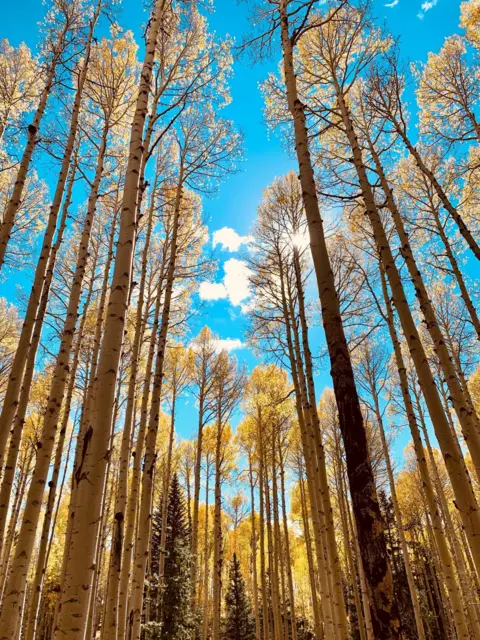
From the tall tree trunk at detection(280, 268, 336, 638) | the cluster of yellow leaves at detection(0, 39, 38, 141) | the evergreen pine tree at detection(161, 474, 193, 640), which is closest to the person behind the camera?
the tall tree trunk at detection(280, 268, 336, 638)

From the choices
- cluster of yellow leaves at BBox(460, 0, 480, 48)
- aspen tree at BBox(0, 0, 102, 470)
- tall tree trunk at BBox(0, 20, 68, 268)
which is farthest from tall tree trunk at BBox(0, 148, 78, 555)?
cluster of yellow leaves at BBox(460, 0, 480, 48)

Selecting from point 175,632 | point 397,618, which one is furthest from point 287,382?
point 397,618

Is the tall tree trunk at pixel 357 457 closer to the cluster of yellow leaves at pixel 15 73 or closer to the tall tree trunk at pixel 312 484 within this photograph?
the tall tree trunk at pixel 312 484

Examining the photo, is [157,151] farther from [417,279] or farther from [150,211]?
[417,279]

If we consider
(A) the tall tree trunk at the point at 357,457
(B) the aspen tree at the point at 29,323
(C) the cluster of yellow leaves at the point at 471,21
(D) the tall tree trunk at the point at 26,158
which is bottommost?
(A) the tall tree trunk at the point at 357,457

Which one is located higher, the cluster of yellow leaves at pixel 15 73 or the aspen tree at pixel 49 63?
the cluster of yellow leaves at pixel 15 73

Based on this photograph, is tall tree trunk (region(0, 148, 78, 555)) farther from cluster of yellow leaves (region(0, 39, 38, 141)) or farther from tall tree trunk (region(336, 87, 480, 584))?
cluster of yellow leaves (region(0, 39, 38, 141))

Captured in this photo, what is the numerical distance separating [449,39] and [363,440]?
9535mm

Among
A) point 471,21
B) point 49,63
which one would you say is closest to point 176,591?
point 49,63

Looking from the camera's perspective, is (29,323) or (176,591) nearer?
(29,323)

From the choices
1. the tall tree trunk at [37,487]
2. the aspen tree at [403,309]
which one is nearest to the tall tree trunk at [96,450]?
the tall tree trunk at [37,487]

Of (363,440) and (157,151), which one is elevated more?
(157,151)

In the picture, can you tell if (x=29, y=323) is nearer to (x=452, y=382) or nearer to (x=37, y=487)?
(x=37, y=487)

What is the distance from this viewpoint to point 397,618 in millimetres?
1919
